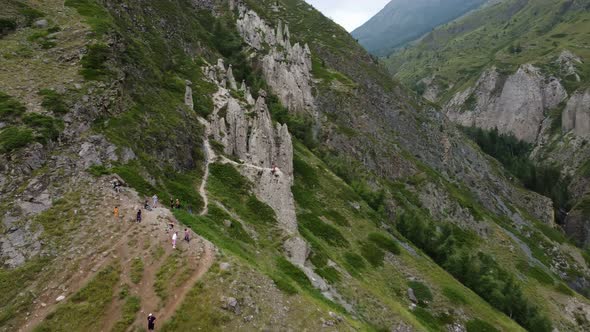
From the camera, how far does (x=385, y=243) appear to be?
232ft

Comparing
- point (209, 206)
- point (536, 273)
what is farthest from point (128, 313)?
point (536, 273)

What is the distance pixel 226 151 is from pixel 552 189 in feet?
567

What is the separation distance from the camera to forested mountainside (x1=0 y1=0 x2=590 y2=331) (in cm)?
3244

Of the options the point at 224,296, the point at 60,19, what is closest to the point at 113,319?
the point at 224,296

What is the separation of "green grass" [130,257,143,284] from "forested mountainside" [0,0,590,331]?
0.64 ft

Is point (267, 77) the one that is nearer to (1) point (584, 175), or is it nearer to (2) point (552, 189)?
(2) point (552, 189)

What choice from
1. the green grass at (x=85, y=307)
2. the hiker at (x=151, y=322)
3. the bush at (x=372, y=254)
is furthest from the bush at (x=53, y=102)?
the bush at (x=372, y=254)

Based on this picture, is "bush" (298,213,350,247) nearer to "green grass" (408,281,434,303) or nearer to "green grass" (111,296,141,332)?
"green grass" (408,281,434,303)

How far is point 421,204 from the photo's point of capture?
116 metres

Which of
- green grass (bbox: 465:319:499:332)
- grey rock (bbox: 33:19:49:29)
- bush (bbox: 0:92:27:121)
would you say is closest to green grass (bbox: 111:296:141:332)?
bush (bbox: 0:92:27:121)

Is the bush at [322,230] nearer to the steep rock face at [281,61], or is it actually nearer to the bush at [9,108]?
the bush at [9,108]

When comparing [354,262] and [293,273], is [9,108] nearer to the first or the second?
[293,273]

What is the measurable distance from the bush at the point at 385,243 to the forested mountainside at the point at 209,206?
14.9 inches

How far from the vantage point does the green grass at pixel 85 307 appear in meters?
28.4
